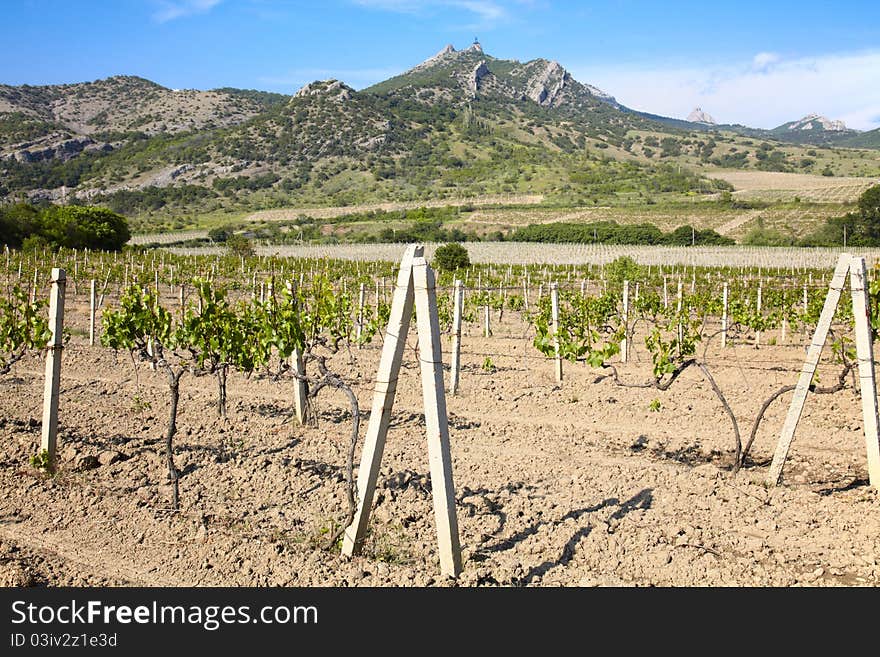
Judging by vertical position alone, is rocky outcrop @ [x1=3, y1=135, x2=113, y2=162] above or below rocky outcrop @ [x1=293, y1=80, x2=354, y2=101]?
below

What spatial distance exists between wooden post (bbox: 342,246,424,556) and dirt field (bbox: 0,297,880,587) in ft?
0.88

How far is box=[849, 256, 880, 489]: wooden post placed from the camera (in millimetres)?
5355

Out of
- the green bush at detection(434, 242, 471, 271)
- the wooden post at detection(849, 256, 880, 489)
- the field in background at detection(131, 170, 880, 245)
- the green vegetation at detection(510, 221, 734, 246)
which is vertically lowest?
the wooden post at detection(849, 256, 880, 489)

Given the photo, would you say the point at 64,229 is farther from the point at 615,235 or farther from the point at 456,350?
the point at 456,350

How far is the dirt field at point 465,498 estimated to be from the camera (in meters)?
4.27

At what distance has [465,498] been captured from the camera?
17.6 ft

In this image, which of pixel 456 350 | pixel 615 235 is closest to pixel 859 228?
pixel 615 235

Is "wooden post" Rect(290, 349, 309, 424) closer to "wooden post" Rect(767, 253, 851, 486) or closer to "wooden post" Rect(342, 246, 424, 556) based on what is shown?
"wooden post" Rect(342, 246, 424, 556)

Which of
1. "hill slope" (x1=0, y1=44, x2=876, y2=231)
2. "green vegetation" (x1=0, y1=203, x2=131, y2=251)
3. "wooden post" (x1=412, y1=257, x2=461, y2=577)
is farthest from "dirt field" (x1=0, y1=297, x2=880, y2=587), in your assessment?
"hill slope" (x1=0, y1=44, x2=876, y2=231)

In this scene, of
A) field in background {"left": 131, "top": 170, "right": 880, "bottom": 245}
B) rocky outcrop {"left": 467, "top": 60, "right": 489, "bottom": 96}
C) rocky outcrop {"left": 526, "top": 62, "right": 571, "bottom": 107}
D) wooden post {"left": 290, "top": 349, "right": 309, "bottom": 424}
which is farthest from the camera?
rocky outcrop {"left": 526, "top": 62, "right": 571, "bottom": 107}

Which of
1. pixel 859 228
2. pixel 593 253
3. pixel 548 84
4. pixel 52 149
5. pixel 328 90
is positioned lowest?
pixel 593 253

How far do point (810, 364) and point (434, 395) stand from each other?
336 cm

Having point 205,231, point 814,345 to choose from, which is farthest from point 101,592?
point 205,231

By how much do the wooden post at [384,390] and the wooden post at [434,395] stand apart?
7cm
